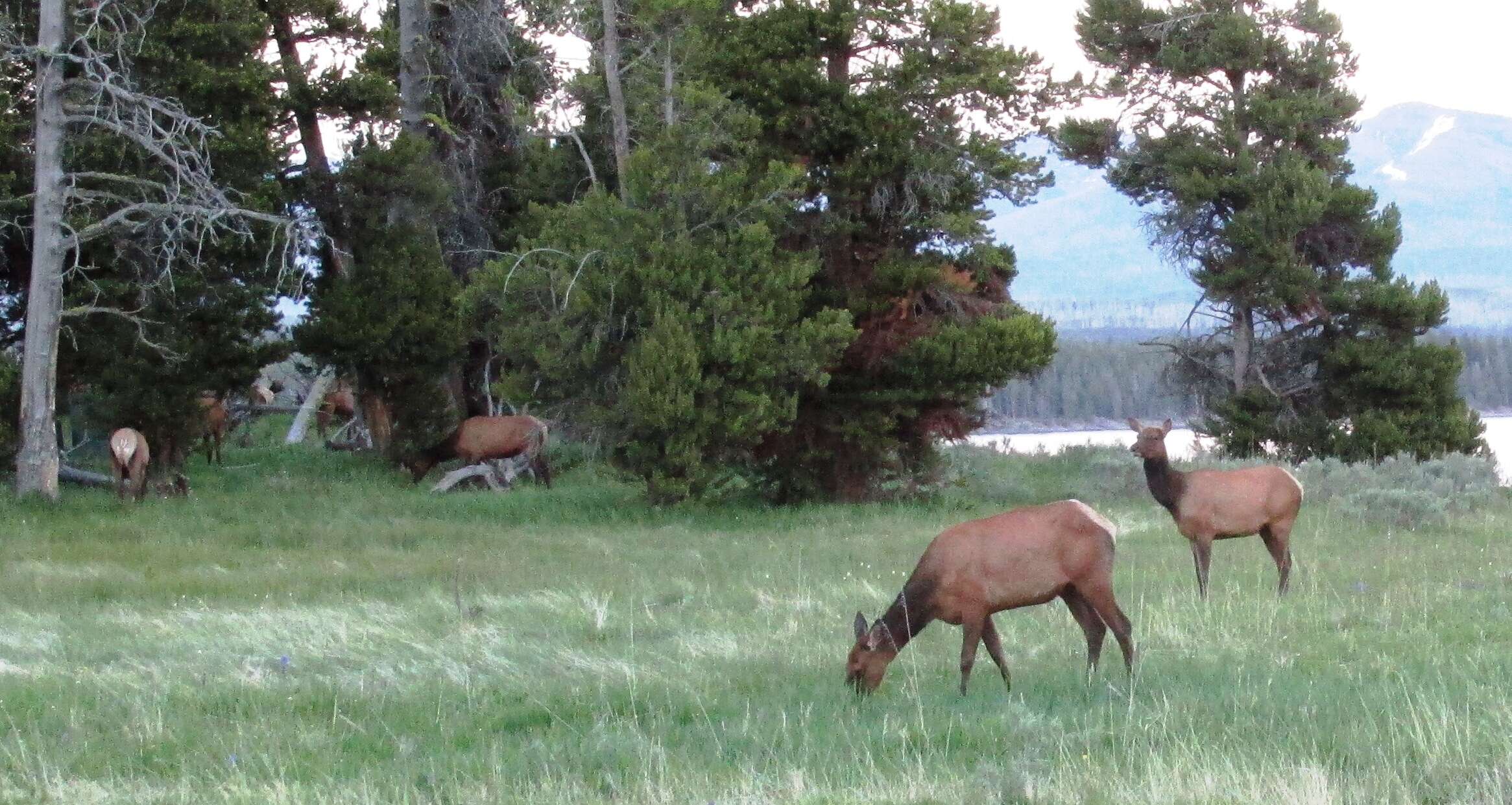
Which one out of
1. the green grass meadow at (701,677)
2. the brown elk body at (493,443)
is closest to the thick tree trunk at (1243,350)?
the brown elk body at (493,443)

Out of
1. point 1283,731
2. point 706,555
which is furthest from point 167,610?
point 1283,731

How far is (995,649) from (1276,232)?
2570cm

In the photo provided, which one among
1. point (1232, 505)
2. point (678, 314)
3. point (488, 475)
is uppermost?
point (678, 314)

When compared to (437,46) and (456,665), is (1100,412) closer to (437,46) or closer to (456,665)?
(437,46)

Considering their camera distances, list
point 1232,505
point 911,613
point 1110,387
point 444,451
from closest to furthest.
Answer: point 911,613, point 1232,505, point 444,451, point 1110,387

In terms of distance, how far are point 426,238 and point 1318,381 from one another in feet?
63.8

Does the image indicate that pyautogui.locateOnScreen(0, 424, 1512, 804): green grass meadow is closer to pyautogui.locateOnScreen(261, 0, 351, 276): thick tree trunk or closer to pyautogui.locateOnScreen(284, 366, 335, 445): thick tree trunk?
pyautogui.locateOnScreen(261, 0, 351, 276): thick tree trunk

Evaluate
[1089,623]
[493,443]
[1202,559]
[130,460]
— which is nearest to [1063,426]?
[493,443]

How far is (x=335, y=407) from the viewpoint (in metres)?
38.8

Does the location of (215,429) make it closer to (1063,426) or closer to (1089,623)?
(1089,623)

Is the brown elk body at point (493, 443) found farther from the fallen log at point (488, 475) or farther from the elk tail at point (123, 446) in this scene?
the elk tail at point (123, 446)

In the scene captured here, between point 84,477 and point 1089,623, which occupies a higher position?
point 1089,623

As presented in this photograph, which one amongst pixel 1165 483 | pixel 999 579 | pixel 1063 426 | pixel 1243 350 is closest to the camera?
pixel 999 579

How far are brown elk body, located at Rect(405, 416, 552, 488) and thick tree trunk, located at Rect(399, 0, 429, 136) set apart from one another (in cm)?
631
